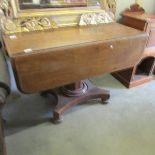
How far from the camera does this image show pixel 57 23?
1533 millimetres

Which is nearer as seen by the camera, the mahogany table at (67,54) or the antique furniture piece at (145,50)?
the mahogany table at (67,54)

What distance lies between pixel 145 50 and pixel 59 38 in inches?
41.4

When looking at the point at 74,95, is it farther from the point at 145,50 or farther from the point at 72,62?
the point at 145,50

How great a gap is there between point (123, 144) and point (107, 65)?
0.65 m

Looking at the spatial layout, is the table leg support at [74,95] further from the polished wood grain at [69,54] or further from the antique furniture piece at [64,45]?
the polished wood grain at [69,54]

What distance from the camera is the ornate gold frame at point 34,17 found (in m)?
1.33

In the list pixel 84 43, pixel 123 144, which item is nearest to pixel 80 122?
pixel 123 144

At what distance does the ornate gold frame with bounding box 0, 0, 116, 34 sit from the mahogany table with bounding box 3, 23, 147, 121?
0.23 feet

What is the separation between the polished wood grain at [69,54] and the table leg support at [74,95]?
1.23 feet

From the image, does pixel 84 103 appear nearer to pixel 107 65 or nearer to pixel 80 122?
pixel 80 122

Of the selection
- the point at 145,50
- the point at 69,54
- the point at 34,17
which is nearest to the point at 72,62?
the point at 69,54

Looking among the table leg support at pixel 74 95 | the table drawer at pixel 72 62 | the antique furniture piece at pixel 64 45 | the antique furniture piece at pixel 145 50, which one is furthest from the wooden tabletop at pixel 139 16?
the table leg support at pixel 74 95

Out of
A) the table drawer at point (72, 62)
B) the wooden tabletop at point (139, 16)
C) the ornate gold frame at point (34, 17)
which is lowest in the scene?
the table drawer at point (72, 62)

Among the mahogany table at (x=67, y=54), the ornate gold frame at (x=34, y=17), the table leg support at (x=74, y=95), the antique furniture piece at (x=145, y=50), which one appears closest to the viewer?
the mahogany table at (x=67, y=54)
